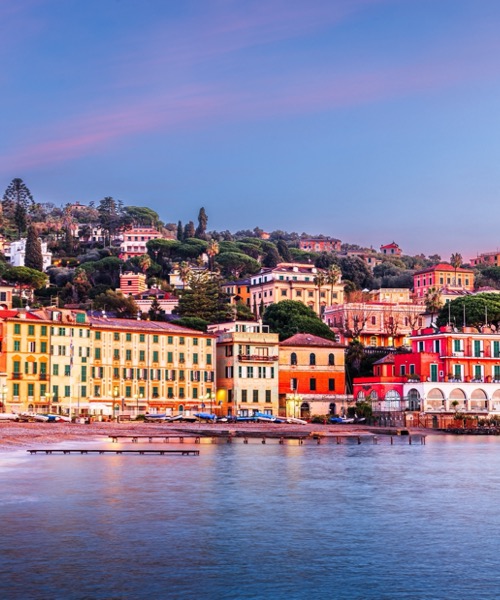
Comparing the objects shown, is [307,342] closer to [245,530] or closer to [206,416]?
[206,416]

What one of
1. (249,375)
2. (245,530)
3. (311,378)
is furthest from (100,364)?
(245,530)

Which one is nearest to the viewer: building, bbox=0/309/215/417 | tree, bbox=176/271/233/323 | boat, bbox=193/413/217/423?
building, bbox=0/309/215/417

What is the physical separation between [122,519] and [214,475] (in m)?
20.7

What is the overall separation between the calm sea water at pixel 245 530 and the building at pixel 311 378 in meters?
57.1

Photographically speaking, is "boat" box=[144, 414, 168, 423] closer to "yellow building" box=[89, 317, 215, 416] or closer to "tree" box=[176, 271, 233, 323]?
"yellow building" box=[89, 317, 215, 416]

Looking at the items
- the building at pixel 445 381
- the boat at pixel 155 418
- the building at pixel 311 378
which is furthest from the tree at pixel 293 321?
the boat at pixel 155 418

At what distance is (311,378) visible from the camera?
133 meters

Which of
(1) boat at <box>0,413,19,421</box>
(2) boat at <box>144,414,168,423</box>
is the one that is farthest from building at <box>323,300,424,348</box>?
(1) boat at <box>0,413,19,421</box>

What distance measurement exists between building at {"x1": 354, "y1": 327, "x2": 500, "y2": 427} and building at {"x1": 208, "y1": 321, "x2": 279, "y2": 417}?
13.2 m

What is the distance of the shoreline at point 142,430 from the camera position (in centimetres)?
9300

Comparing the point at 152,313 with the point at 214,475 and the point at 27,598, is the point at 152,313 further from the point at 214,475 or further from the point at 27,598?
the point at 27,598

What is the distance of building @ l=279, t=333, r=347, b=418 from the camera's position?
13125 centimetres

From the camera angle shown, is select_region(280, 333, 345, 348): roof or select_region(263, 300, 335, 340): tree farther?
select_region(263, 300, 335, 340): tree

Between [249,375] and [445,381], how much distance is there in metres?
25.5
